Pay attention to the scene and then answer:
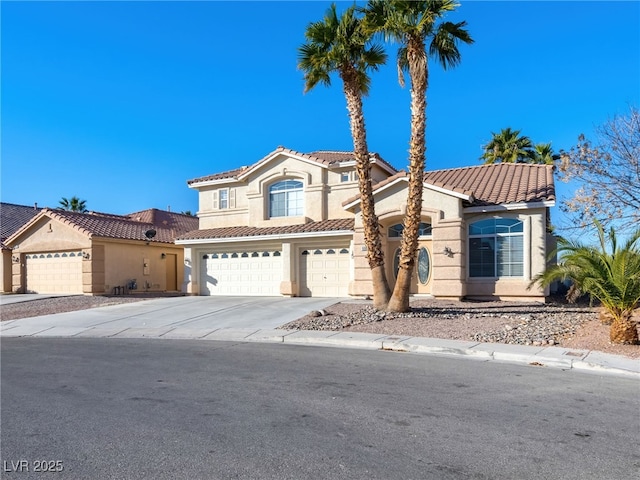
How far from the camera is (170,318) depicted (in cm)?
1775

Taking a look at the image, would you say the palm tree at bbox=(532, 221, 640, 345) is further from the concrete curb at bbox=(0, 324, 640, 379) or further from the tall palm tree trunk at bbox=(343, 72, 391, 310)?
the tall palm tree trunk at bbox=(343, 72, 391, 310)

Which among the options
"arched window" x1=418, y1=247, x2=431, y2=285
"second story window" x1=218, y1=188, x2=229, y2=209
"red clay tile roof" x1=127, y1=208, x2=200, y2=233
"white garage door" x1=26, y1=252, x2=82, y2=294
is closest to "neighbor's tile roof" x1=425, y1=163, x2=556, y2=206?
"arched window" x1=418, y1=247, x2=431, y2=285

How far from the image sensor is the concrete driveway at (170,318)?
15.5 m

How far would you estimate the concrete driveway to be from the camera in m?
15.5

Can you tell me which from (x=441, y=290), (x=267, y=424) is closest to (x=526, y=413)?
(x=267, y=424)

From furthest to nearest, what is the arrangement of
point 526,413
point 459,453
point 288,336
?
point 288,336 < point 526,413 < point 459,453

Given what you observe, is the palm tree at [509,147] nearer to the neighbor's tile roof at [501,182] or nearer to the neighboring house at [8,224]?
the neighbor's tile roof at [501,182]

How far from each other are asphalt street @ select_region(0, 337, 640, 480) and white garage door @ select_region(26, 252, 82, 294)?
1861cm

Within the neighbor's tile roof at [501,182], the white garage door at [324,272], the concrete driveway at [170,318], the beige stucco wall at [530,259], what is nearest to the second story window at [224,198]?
the white garage door at [324,272]

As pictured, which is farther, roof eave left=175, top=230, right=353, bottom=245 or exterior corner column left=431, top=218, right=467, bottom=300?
roof eave left=175, top=230, right=353, bottom=245

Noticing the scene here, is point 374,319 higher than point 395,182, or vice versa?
point 395,182

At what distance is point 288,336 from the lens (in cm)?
1355

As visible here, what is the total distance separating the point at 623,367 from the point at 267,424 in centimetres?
686

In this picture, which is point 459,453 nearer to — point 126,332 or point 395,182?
point 126,332
